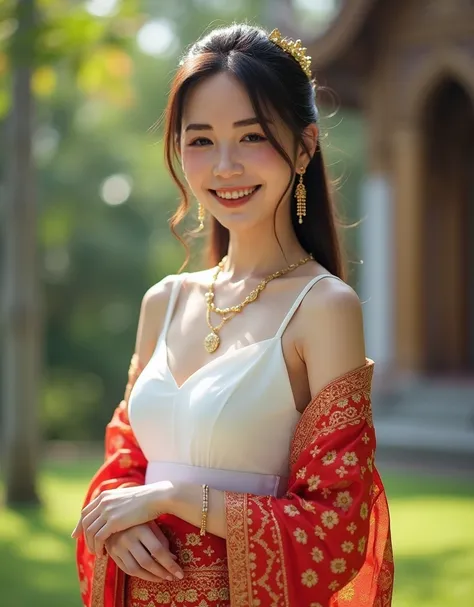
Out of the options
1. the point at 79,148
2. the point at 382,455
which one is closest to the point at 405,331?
the point at 382,455

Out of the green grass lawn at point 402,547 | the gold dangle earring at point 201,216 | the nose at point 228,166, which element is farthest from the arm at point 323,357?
the green grass lawn at point 402,547

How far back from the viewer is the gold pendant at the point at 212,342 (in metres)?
2.22

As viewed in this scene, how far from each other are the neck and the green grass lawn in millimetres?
2604

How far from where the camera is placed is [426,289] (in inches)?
417

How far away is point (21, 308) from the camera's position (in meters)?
7.17

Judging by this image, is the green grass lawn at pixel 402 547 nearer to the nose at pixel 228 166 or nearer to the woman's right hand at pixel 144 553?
the woman's right hand at pixel 144 553

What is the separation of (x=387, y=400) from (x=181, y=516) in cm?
740

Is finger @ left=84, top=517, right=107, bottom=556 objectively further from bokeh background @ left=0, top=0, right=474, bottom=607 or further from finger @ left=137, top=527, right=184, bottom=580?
bokeh background @ left=0, top=0, right=474, bottom=607

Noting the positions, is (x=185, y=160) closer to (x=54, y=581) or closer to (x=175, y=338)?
(x=175, y=338)

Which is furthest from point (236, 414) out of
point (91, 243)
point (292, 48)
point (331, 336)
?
point (91, 243)

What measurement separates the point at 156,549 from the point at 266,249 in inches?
27.5

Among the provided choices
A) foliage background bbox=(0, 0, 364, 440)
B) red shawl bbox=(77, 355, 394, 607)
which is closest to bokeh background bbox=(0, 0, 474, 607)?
red shawl bbox=(77, 355, 394, 607)

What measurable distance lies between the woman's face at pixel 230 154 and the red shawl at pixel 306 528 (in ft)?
1.37

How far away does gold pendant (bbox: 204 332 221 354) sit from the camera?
7.27 ft
